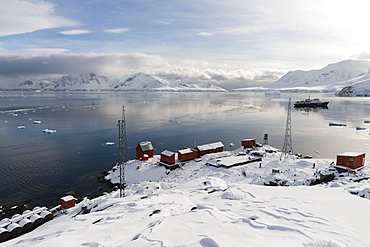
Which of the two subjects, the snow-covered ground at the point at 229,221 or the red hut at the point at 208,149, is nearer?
the snow-covered ground at the point at 229,221

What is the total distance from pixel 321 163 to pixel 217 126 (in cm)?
3763

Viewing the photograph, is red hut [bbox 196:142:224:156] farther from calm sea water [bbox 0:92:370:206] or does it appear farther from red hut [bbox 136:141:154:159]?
red hut [bbox 136:141:154:159]

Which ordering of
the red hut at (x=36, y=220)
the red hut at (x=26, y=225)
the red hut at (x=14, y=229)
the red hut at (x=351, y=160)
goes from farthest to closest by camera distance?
the red hut at (x=351, y=160) → the red hut at (x=36, y=220) → the red hut at (x=26, y=225) → the red hut at (x=14, y=229)

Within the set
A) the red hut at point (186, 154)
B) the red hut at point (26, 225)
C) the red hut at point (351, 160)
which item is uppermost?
the red hut at point (351, 160)

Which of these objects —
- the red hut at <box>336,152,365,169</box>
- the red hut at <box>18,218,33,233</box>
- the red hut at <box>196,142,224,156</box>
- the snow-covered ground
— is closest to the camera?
the snow-covered ground

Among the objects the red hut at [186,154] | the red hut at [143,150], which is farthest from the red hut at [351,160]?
the red hut at [143,150]

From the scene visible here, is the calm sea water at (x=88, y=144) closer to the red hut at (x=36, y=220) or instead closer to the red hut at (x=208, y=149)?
the red hut at (x=36, y=220)

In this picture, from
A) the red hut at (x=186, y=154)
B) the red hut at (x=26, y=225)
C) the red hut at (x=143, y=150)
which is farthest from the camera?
the red hut at (x=143, y=150)

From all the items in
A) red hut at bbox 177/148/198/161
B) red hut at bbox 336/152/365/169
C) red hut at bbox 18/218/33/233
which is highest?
red hut at bbox 336/152/365/169

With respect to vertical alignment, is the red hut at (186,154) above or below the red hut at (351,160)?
below

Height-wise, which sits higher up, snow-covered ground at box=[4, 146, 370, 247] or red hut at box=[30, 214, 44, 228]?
snow-covered ground at box=[4, 146, 370, 247]

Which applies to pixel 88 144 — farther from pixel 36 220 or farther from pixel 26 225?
pixel 26 225

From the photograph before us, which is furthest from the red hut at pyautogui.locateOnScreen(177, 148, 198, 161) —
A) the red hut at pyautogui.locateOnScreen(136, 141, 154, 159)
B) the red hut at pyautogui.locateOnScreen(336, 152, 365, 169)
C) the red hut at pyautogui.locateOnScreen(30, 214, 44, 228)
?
the red hut at pyautogui.locateOnScreen(30, 214, 44, 228)

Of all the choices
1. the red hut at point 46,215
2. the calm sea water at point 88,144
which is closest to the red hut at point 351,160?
the calm sea water at point 88,144
